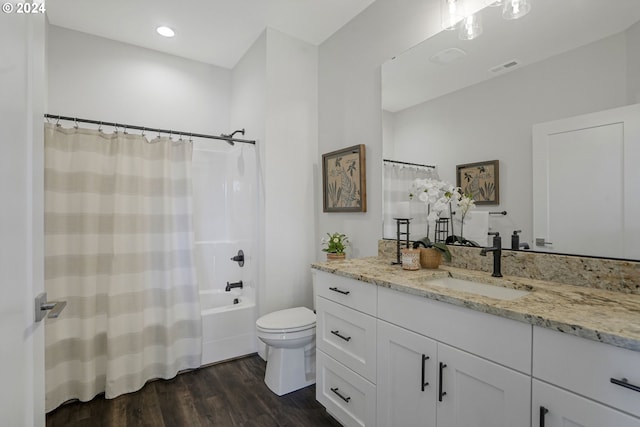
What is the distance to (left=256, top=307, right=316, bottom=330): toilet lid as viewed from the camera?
2.04m

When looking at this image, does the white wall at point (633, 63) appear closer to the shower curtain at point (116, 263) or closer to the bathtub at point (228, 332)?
the shower curtain at point (116, 263)

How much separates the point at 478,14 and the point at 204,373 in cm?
297

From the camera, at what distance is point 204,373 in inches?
92.9

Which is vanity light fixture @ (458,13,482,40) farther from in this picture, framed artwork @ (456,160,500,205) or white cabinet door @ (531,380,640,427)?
white cabinet door @ (531,380,640,427)

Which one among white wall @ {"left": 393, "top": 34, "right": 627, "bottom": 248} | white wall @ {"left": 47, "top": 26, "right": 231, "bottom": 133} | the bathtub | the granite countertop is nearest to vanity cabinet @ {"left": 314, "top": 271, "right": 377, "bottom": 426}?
the granite countertop

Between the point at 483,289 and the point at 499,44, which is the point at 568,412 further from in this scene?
the point at 499,44

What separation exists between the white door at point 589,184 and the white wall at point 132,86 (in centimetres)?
290

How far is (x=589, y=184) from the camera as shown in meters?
1.26

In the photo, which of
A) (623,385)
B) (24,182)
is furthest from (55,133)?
(623,385)

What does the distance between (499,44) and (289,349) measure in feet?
7.14

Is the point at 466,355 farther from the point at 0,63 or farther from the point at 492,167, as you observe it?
the point at 0,63

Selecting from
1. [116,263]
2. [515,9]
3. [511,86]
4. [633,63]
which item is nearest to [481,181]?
[511,86]

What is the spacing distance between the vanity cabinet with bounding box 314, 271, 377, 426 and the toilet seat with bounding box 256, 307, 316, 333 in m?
0.27

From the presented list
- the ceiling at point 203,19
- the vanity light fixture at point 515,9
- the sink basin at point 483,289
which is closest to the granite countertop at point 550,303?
the sink basin at point 483,289
